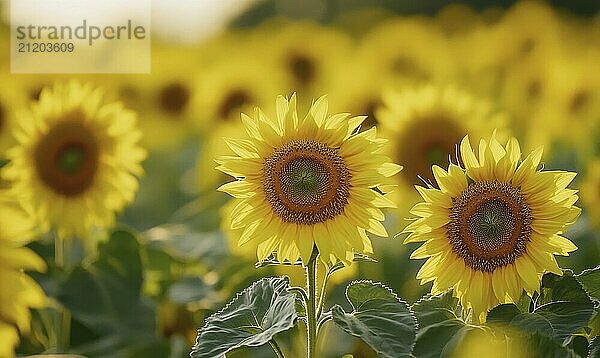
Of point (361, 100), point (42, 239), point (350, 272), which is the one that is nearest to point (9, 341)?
point (42, 239)

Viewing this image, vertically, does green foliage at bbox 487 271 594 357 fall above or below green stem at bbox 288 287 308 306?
below

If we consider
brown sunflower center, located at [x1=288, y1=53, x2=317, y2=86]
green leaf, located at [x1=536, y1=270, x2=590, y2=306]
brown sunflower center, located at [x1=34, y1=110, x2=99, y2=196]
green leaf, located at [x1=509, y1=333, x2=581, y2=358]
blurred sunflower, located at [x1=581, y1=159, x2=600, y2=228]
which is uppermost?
brown sunflower center, located at [x1=288, y1=53, x2=317, y2=86]

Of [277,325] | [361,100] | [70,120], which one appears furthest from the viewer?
[361,100]

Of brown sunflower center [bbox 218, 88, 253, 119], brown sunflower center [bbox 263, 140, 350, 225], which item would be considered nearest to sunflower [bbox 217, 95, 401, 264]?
brown sunflower center [bbox 263, 140, 350, 225]

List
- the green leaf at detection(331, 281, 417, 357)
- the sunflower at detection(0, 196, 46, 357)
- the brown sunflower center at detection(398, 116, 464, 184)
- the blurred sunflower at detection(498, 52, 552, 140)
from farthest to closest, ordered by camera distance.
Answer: the blurred sunflower at detection(498, 52, 552, 140), the brown sunflower center at detection(398, 116, 464, 184), the sunflower at detection(0, 196, 46, 357), the green leaf at detection(331, 281, 417, 357)

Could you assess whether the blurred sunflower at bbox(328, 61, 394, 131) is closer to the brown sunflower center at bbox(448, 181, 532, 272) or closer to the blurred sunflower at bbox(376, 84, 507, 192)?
the blurred sunflower at bbox(376, 84, 507, 192)

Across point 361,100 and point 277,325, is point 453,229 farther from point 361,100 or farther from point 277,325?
point 361,100

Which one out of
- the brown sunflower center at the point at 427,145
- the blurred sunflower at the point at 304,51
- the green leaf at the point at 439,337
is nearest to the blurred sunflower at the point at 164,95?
the blurred sunflower at the point at 304,51
